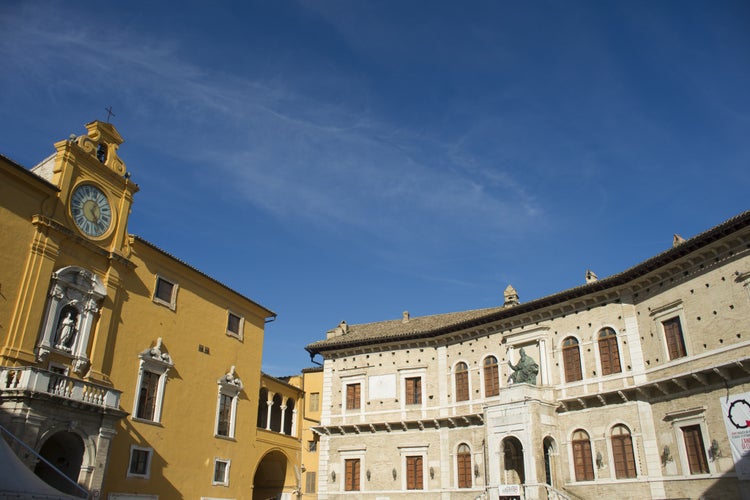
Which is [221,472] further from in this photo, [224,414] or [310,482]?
[310,482]

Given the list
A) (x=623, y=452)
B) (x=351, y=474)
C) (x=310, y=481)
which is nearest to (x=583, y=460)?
(x=623, y=452)

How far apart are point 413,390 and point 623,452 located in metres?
10.8

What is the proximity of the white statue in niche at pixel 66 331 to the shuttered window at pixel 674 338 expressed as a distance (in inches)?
837

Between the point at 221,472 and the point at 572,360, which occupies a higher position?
the point at 572,360

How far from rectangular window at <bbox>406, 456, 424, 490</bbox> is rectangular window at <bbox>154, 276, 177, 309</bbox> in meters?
13.4

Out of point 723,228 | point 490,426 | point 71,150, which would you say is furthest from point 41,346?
point 723,228

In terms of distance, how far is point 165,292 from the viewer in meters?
26.0

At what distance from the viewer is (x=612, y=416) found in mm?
22969

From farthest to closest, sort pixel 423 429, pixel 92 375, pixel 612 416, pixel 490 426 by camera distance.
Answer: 1. pixel 423 429
2. pixel 490 426
3. pixel 612 416
4. pixel 92 375

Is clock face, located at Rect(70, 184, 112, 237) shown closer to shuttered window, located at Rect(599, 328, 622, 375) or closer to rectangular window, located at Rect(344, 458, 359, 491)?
rectangular window, located at Rect(344, 458, 359, 491)

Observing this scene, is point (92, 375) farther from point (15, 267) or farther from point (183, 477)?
point (183, 477)

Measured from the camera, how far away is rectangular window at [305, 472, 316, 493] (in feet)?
105

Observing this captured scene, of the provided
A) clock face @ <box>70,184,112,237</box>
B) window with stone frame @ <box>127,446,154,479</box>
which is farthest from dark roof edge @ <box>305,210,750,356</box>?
clock face @ <box>70,184,112,237</box>

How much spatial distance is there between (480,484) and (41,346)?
60.1 feet
